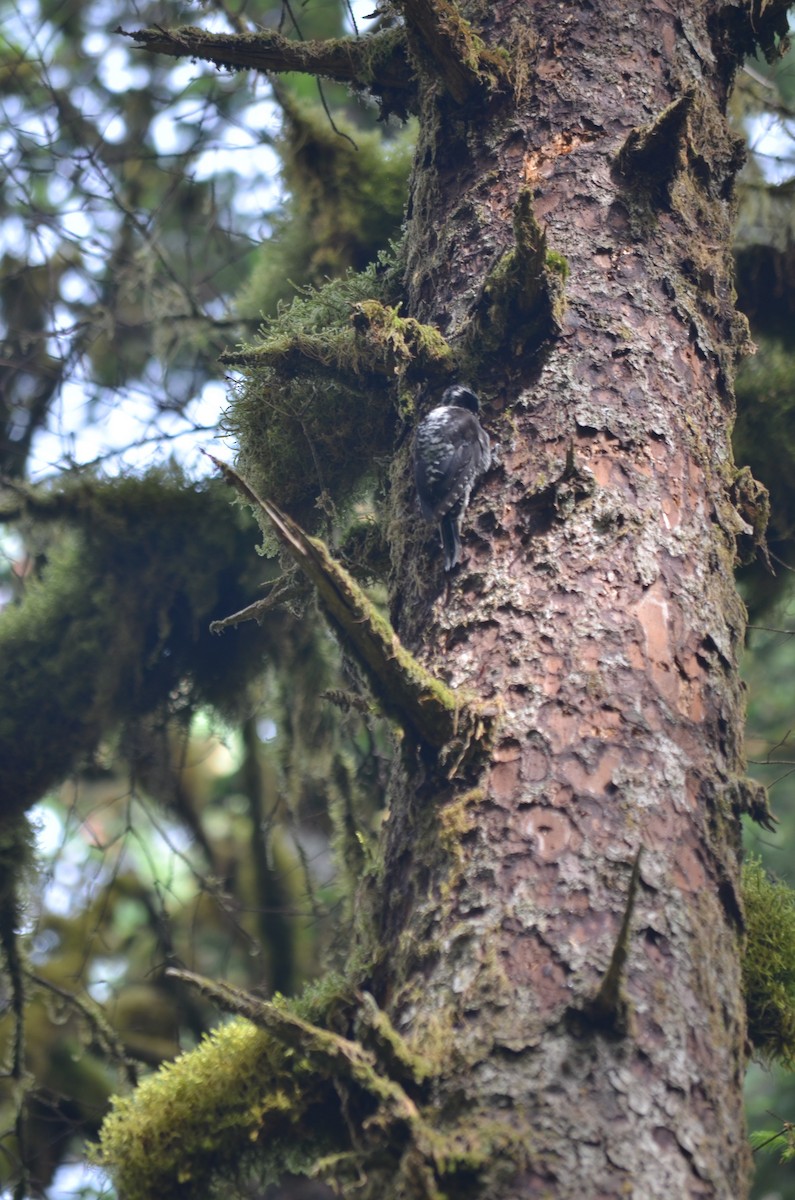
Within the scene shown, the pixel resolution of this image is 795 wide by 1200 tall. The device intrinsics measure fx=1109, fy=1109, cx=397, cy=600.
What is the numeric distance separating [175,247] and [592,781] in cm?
679

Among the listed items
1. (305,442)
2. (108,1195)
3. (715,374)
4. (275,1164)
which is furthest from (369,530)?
(108,1195)

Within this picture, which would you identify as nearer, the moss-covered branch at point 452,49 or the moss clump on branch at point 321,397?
the moss-covered branch at point 452,49

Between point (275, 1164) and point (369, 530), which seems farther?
point (369, 530)

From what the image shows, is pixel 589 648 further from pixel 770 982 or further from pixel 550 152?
pixel 550 152

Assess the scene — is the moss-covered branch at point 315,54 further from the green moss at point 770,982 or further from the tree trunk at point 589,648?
the green moss at point 770,982

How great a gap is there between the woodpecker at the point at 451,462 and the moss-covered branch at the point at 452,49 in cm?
81

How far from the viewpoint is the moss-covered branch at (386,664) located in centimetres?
187

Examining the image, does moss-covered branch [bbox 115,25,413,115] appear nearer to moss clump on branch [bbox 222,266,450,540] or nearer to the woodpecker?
moss clump on branch [bbox 222,266,450,540]

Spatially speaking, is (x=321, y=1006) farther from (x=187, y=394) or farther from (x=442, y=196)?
(x=187, y=394)

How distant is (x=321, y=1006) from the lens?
1.99 metres

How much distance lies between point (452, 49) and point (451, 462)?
108cm

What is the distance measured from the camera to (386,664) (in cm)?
192

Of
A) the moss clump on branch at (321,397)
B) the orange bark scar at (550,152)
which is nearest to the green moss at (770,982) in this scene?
the moss clump on branch at (321,397)

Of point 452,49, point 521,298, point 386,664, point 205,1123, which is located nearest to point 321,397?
point 521,298
